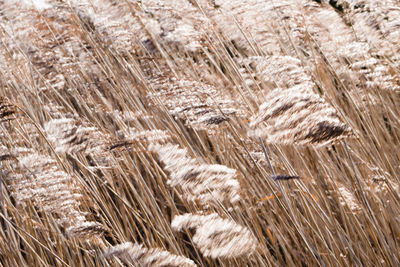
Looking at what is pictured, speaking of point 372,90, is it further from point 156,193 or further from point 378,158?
point 156,193

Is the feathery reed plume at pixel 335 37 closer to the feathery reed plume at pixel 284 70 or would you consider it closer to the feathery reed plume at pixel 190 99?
the feathery reed plume at pixel 284 70

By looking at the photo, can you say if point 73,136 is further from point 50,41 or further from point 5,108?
point 50,41

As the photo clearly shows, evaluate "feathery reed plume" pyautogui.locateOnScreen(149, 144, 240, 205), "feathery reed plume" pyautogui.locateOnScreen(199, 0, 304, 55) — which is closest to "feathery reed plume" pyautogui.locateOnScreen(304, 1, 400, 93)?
"feathery reed plume" pyautogui.locateOnScreen(199, 0, 304, 55)

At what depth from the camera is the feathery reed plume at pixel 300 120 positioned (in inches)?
24.5

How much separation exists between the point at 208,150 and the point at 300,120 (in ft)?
2.86

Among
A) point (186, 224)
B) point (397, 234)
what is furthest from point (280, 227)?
point (186, 224)

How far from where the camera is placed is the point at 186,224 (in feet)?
2.89

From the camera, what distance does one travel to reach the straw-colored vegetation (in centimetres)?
80

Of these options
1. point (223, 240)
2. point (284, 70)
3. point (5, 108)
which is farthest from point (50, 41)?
point (223, 240)

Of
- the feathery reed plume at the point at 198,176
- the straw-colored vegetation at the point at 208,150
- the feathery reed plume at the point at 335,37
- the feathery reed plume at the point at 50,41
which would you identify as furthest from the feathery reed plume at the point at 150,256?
the feathery reed plume at the point at 335,37

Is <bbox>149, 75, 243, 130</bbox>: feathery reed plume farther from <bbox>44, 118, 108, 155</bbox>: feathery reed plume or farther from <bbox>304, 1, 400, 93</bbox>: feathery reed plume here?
<bbox>304, 1, 400, 93</bbox>: feathery reed plume

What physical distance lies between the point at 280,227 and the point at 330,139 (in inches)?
26.6

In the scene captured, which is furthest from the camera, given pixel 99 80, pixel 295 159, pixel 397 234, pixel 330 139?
pixel 99 80

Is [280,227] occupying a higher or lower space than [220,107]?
lower
